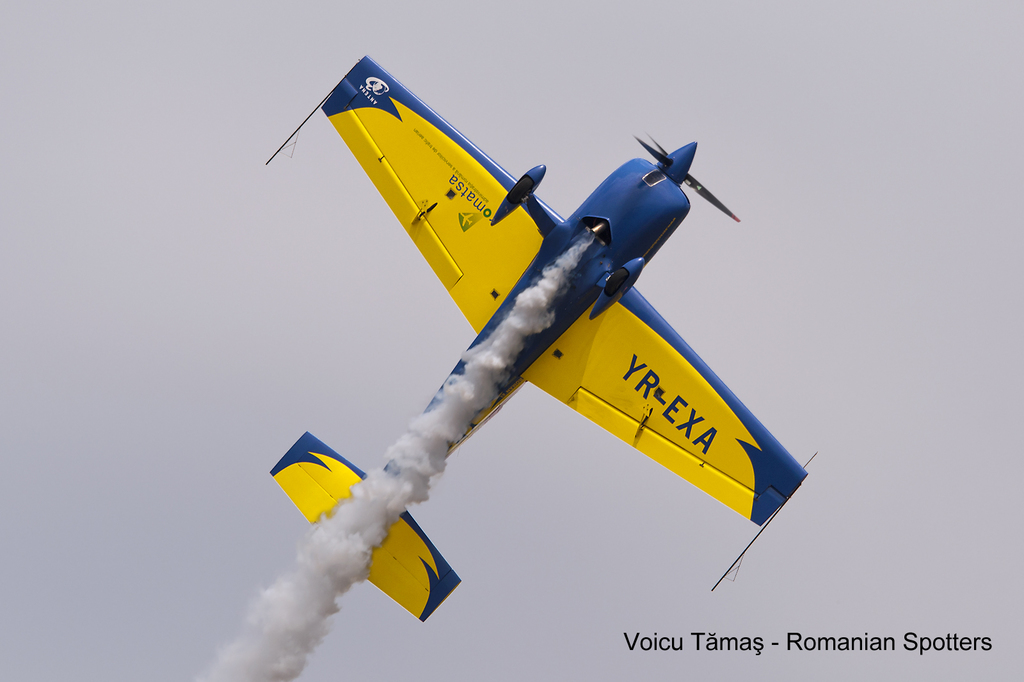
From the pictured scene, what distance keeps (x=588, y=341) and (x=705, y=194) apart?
11.8ft

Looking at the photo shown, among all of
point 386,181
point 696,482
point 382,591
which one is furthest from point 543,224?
point 382,591

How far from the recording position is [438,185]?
73.6 ft

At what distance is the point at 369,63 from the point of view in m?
23.4

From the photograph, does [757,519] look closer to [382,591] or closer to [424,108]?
[382,591]

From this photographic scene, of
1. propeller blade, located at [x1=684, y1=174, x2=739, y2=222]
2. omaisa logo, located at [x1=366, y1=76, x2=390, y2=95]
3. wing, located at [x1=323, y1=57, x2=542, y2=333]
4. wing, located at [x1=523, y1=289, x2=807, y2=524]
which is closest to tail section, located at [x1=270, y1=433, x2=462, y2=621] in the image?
wing, located at [x1=523, y1=289, x2=807, y2=524]

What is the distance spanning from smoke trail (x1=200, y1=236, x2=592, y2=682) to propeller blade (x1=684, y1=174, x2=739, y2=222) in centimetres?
247

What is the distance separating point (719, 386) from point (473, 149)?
6.76m

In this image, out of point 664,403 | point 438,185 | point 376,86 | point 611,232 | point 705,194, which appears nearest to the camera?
point 611,232

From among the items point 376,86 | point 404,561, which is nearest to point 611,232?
point 376,86

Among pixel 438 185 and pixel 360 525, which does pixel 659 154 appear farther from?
pixel 360 525

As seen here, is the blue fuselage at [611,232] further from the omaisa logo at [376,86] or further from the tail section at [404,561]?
the omaisa logo at [376,86]

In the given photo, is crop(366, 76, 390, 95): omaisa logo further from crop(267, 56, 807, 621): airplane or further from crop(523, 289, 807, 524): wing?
crop(523, 289, 807, 524): wing

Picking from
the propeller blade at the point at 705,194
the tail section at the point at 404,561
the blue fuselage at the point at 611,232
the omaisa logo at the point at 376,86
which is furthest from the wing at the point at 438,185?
the tail section at the point at 404,561

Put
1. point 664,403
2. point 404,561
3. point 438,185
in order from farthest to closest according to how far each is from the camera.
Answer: point 438,185, point 664,403, point 404,561
